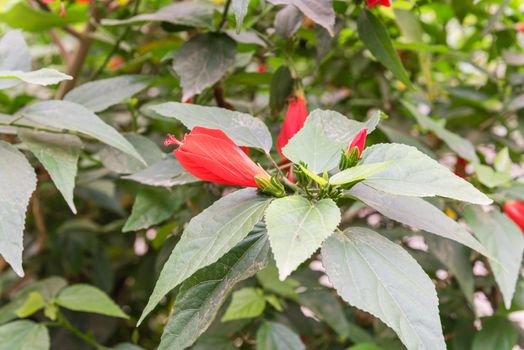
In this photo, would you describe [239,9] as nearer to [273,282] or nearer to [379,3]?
[379,3]

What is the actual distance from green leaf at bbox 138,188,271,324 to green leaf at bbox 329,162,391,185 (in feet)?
0.19

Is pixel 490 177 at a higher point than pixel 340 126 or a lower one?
lower

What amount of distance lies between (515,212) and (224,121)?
381 millimetres

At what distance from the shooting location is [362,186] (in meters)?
0.50

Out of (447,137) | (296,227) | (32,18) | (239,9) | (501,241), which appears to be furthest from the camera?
(32,18)

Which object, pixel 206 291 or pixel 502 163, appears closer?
pixel 206 291

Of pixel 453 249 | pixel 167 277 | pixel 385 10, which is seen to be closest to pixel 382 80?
pixel 385 10

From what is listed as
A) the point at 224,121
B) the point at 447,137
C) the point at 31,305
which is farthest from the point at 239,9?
the point at 31,305

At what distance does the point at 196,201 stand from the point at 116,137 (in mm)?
280

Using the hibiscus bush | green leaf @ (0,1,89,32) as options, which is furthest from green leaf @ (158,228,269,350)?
green leaf @ (0,1,89,32)

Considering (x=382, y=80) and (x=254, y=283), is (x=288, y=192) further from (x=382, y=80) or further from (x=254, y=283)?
(x=382, y=80)

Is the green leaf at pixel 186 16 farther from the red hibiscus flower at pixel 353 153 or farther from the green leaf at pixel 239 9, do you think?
the red hibiscus flower at pixel 353 153

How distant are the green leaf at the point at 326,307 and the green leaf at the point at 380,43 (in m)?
0.31

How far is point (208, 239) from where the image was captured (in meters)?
0.44
